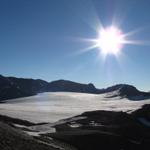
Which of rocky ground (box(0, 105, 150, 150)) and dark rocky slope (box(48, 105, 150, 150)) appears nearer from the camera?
rocky ground (box(0, 105, 150, 150))

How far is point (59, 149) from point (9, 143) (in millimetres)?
6334

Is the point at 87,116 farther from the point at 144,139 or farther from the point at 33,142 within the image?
the point at 33,142

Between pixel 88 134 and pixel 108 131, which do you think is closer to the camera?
pixel 88 134

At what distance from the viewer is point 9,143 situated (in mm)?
25281

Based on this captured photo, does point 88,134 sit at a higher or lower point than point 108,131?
lower

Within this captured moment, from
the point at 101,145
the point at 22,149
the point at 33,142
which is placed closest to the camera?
the point at 22,149

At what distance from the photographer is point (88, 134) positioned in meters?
44.1

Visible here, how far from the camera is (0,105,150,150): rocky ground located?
2877 cm

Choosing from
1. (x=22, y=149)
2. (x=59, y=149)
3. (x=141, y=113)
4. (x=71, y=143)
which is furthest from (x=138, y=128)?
(x=22, y=149)

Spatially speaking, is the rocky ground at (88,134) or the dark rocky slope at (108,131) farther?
the dark rocky slope at (108,131)

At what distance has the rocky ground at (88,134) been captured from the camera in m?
28.8

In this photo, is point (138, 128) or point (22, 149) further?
point (138, 128)

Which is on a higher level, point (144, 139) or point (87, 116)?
point (87, 116)

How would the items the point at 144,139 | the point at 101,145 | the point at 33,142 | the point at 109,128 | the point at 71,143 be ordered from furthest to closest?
1. the point at 109,128
2. the point at 144,139
3. the point at 101,145
4. the point at 71,143
5. the point at 33,142
